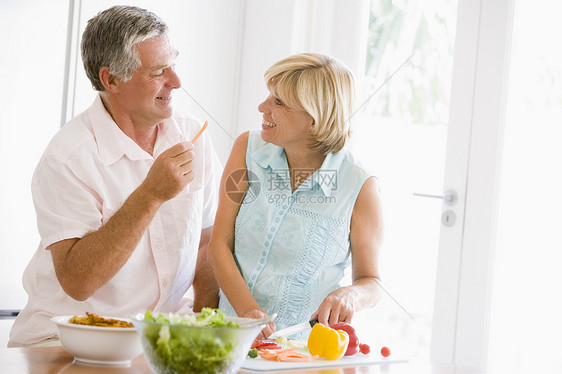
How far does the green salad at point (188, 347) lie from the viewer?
800 mm

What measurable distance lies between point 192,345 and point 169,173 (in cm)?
60

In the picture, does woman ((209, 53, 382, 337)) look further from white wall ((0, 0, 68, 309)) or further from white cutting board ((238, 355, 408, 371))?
white wall ((0, 0, 68, 309))

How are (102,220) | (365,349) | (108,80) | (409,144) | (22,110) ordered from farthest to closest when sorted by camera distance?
(409,144) → (22,110) → (108,80) → (102,220) → (365,349)

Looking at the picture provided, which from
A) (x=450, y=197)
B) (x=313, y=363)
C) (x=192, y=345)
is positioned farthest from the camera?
(x=450, y=197)

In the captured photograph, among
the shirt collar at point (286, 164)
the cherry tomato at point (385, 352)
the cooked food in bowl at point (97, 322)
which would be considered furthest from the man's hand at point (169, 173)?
the cherry tomato at point (385, 352)

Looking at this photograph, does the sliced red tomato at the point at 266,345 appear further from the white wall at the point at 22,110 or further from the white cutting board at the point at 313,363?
the white wall at the point at 22,110

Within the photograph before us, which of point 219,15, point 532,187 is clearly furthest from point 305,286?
point 219,15

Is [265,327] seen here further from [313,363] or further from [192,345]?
[192,345]

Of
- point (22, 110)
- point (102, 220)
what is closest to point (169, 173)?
point (102, 220)

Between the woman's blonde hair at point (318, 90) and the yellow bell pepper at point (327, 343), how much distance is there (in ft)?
1.94

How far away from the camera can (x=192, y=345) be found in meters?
0.80

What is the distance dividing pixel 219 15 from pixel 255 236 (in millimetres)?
1251

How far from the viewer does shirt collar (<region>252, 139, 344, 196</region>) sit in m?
1.59

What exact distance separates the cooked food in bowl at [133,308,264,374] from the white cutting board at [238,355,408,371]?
200mm
